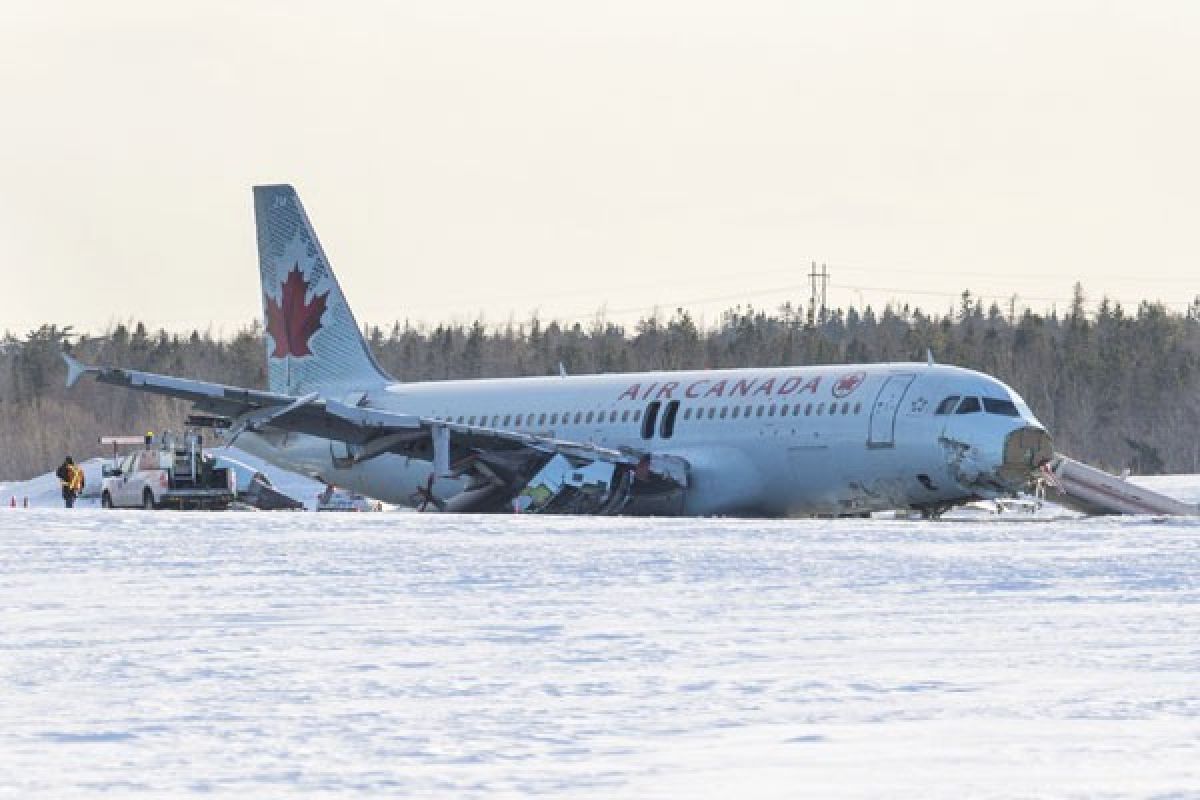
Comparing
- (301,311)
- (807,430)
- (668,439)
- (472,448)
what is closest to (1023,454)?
(807,430)

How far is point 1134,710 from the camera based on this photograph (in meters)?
16.2

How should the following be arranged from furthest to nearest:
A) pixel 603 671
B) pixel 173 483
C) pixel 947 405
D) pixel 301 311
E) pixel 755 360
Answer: pixel 755 360 < pixel 301 311 < pixel 173 483 < pixel 947 405 < pixel 603 671

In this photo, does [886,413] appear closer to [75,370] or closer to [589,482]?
[589,482]

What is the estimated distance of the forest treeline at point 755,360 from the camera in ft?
426

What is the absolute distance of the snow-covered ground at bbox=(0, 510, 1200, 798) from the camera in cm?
1377

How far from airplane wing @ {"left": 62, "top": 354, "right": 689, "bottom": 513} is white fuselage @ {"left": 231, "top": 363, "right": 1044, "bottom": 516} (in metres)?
0.76

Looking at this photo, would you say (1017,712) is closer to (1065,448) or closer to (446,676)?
(446,676)

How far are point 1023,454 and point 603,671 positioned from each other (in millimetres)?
25704

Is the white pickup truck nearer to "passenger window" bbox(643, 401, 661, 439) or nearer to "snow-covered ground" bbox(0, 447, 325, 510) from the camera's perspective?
"snow-covered ground" bbox(0, 447, 325, 510)

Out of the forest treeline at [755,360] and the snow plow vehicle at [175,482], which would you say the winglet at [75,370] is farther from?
the forest treeline at [755,360]

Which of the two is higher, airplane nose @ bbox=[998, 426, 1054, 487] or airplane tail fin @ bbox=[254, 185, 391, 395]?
airplane tail fin @ bbox=[254, 185, 391, 395]

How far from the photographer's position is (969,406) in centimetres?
4331

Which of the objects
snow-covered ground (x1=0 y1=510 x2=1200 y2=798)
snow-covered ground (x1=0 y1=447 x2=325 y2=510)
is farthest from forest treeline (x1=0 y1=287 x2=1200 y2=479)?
snow-covered ground (x1=0 y1=510 x2=1200 y2=798)

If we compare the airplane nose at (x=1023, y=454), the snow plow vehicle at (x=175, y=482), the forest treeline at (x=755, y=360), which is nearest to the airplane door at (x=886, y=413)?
the airplane nose at (x=1023, y=454)
